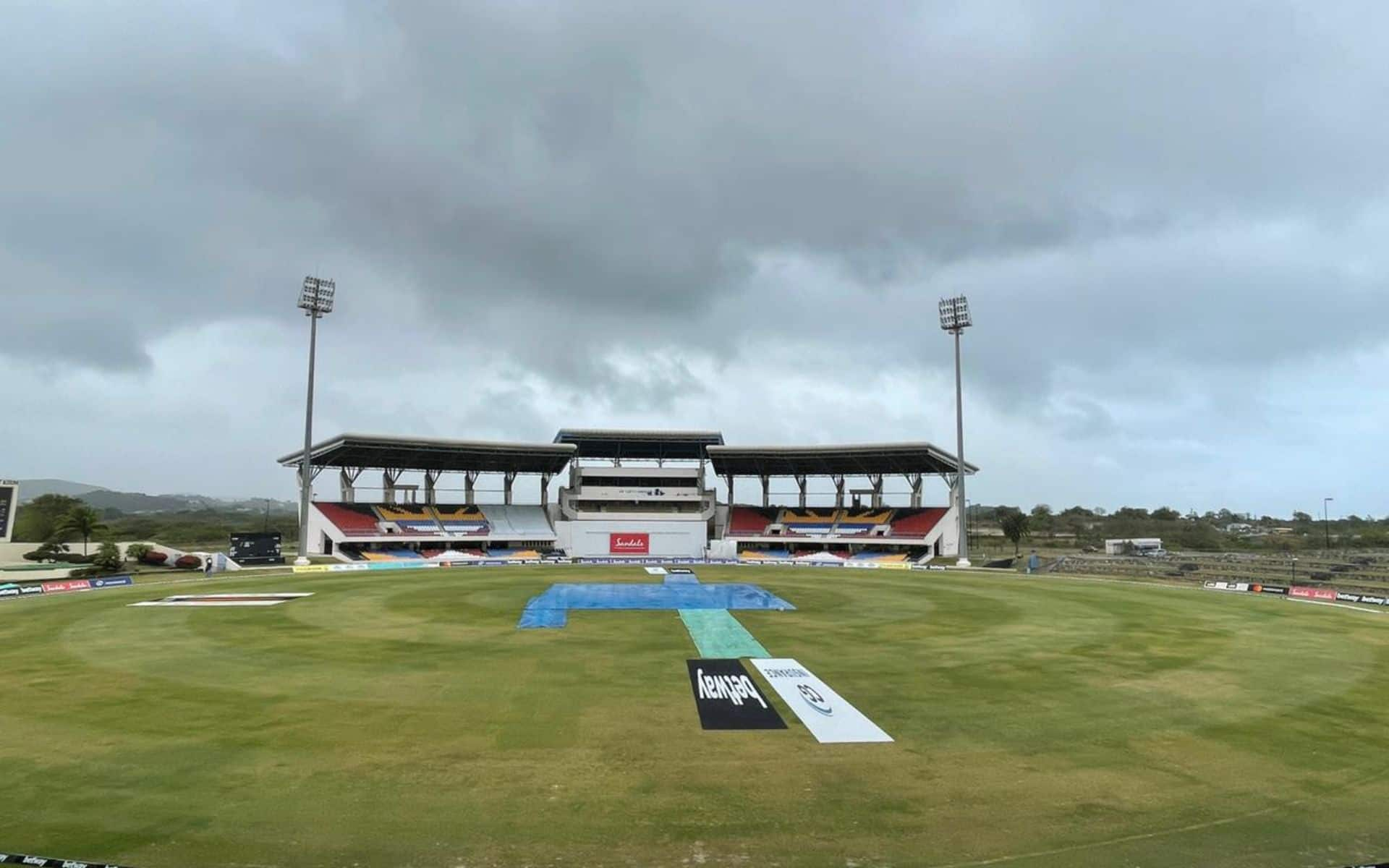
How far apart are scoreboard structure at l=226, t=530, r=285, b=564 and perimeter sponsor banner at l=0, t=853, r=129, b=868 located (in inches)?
2694

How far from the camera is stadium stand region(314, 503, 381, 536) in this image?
274ft

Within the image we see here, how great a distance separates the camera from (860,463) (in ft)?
307

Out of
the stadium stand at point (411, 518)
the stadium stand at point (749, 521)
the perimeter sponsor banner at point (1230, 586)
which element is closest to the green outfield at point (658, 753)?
the perimeter sponsor banner at point (1230, 586)

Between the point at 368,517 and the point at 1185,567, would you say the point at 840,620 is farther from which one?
the point at 368,517

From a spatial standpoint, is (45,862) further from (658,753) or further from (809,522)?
(809,522)

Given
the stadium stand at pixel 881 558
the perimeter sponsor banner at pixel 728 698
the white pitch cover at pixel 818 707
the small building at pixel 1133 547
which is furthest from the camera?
the small building at pixel 1133 547

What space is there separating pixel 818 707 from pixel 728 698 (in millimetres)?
2386

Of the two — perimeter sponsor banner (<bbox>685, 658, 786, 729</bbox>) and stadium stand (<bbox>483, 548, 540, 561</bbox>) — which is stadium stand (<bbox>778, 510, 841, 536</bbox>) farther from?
perimeter sponsor banner (<bbox>685, 658, 786, 729</bbox>)

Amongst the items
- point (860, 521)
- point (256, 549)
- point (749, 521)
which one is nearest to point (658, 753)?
point (256, 549)

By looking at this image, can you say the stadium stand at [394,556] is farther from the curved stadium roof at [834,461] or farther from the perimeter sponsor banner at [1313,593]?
the perimeter sponsor banner at [1313,593]

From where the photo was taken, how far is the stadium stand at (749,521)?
318 ft

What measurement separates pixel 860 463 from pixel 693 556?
2509 cm

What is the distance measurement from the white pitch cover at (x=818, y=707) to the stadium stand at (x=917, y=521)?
229 ft

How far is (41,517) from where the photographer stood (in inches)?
3755
